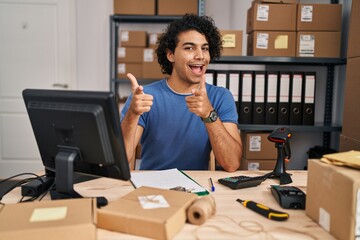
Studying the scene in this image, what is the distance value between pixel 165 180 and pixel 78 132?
0.38 meters

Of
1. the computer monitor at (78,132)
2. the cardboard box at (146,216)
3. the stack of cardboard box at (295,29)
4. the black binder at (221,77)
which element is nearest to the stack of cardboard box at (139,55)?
the black binder at (221,77)

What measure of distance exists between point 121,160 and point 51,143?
0.77ft

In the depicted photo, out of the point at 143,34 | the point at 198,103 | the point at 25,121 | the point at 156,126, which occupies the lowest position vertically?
the point at 25,121

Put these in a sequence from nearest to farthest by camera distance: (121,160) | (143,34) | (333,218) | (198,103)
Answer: (333,218) → (121,160) → (198,103) → (143,34)

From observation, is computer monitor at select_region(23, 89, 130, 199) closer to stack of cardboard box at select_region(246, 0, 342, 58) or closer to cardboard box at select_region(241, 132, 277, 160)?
cardboard box at select_region(241, 132, 277, 160)

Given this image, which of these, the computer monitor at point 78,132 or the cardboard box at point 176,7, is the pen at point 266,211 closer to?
the computer monitor at point 78,132

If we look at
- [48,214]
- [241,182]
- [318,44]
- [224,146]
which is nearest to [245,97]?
[318,44]

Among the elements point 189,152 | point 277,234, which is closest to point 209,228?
point 277,234

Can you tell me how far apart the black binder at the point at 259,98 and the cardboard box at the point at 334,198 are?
1.39m

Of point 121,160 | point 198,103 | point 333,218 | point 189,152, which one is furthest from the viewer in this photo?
point 189,152

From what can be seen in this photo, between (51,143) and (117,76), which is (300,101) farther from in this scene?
(51,143)

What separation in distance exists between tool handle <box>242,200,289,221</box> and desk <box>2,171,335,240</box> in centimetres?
1

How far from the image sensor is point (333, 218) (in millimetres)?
773

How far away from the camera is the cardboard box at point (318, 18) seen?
220 centimetres
